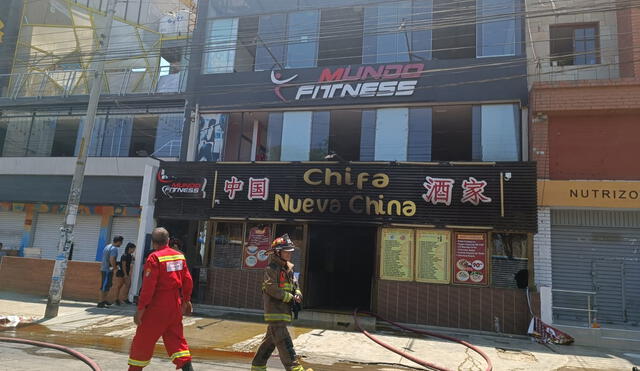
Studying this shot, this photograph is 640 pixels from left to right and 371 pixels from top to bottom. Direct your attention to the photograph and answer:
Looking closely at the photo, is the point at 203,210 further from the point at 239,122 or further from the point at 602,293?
the point at 602,293

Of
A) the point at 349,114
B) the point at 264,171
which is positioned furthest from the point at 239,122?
the point at 349,114

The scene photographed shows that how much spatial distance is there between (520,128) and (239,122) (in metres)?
8.78

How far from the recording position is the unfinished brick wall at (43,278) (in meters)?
13.4

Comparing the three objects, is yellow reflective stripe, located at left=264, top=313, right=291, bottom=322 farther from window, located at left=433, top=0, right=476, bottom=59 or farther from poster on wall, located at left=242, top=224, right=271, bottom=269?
window, located at left=433, top=0, right=476, bottom=59

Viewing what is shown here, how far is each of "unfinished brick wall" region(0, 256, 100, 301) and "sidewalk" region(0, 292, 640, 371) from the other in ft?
6.17

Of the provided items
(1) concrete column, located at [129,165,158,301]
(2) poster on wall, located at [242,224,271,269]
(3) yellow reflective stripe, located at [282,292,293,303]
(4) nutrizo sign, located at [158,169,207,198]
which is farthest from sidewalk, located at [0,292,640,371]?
(4) nutrizo sign, located at [158,169,207,198]

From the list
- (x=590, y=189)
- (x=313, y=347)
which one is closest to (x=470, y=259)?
(x=590, y=189)

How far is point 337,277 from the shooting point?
1551cm

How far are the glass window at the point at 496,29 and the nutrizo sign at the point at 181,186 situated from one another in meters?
9.23

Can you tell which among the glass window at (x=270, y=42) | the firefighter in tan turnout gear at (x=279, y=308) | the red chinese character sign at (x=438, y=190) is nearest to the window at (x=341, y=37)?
the glass window at (x=270, y=42)

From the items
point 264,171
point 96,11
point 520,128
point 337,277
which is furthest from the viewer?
point 96,11

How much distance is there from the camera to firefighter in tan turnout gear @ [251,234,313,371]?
5328 mm

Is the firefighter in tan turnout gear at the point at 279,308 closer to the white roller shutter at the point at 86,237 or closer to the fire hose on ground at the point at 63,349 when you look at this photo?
the fire hose on ground at the point at 63,349

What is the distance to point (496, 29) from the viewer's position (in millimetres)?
13578
